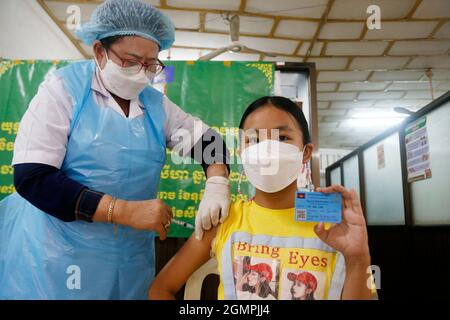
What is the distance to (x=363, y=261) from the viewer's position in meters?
0.78

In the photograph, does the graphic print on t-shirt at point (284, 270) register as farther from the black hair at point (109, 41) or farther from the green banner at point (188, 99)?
the green banner at point (188, 99)

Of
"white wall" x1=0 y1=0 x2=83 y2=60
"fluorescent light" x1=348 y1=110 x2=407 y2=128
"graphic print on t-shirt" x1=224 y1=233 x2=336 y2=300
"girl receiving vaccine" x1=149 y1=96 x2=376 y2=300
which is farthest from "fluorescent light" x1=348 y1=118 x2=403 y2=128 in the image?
"graphic print on t-shirt" x1=224 y1=233 x2=336 y2=300

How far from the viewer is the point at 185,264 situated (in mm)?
978

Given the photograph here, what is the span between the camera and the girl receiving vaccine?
2.63 feet

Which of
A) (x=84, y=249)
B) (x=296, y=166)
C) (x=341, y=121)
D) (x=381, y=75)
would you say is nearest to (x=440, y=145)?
(x=381, y=75)

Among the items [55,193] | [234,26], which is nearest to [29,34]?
[234,26]

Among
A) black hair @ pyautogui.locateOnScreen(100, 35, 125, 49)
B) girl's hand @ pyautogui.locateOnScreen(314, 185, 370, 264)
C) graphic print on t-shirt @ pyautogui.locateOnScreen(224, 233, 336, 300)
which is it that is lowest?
graphic print on t-shirt @ pyautogui.locateOnScreen(224, 233, 336, 300)

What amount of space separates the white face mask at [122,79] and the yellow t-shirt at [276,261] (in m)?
0.56

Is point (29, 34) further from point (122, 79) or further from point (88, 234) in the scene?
point (88, 234)

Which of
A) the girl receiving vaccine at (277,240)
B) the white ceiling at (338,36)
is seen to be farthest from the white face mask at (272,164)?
the white ceiling at (338,36)

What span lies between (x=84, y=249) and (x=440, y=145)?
2.39 m

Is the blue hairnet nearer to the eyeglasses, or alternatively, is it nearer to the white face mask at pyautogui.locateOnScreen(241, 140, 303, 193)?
the eyeglasses

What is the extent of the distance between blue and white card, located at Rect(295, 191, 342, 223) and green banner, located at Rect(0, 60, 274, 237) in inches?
45.3

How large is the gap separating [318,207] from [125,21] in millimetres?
855
